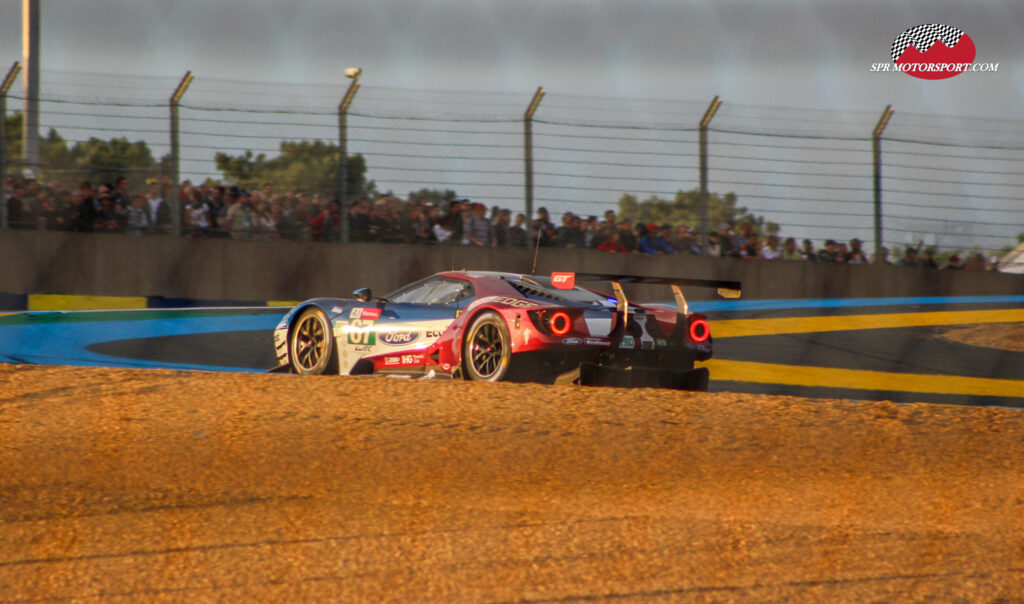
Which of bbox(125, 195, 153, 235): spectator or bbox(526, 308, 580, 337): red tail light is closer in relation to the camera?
bbox(526, 308, 580, 337): red tail light

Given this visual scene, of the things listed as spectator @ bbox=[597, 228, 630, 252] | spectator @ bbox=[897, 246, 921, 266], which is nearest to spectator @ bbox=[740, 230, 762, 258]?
spectator @ bbox=[597, 228, 630, 252]

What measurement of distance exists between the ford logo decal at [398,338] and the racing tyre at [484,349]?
0.48 meters

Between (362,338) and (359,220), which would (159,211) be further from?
(362,338)

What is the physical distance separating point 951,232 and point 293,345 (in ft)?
23.0

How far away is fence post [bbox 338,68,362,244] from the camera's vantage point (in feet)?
36.2

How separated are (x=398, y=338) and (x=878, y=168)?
641 cm

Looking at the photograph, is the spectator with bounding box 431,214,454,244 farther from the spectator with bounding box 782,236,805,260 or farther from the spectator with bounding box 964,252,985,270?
the spectator with bounding box 964,252,985,270

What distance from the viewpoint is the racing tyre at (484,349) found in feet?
20.9

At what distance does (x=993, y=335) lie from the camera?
9.73 meters

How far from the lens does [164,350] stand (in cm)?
919

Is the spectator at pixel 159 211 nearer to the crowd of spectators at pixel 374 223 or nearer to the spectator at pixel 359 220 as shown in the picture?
the crowd of spectators at pixel 374 223

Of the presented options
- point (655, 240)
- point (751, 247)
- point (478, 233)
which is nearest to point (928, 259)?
point (751, 247)

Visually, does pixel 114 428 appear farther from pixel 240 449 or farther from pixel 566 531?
pixel 566 531

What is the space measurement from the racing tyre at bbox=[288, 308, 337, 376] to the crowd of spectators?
12.8 feet
